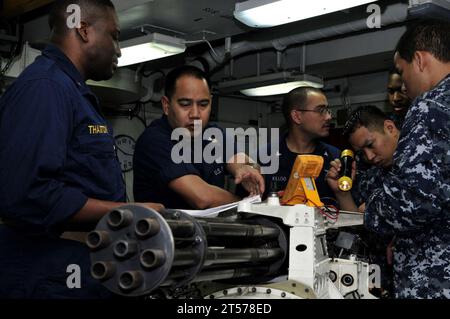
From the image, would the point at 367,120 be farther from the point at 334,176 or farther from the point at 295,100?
the point at 295,100

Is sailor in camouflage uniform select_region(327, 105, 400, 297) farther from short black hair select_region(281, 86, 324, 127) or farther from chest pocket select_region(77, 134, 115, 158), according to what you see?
chest pocket select_region(77, 134, 115, 158)

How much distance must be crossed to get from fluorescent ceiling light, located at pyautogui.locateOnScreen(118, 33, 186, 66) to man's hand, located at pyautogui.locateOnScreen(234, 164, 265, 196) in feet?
8.13

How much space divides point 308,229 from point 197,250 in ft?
2.00

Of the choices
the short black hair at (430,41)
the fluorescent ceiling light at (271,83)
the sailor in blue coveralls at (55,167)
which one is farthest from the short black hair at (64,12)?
the fluorescent ceiling light at (271,83)

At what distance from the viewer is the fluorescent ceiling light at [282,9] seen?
377 cm

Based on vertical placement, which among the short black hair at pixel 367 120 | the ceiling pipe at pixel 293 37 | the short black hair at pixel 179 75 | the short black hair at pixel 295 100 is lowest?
the short black hair at pixel 367 120

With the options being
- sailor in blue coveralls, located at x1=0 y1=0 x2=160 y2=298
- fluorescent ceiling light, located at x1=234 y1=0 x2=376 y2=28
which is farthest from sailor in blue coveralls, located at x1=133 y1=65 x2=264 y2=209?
fluorescent ceiling light, located at x1=234 y1=0 x2=376 y2=28

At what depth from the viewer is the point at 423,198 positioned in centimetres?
206

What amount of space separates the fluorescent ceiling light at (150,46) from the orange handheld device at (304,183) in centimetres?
274

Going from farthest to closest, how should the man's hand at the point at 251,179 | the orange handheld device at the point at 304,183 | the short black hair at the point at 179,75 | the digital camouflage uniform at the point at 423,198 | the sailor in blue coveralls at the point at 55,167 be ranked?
the short black hair at the point at 179,75
the man's hand at the point at 251,179
the orange handheld device at the point at 304,183
the digital camouflage uniform at the point at 423,198
the sailor in blue coveralls at the point at 55,167

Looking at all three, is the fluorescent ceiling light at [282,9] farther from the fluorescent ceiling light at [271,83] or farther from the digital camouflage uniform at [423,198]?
the fluorescent ceiling light at [271,83]

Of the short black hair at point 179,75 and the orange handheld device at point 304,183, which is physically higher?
the short black hair at point 179,75

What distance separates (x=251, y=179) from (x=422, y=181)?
0.77 meters
